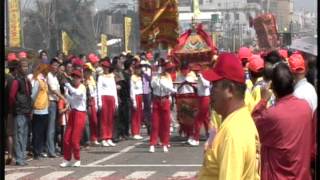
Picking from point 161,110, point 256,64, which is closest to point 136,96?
point 161,110

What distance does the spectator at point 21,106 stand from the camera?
1305 cm

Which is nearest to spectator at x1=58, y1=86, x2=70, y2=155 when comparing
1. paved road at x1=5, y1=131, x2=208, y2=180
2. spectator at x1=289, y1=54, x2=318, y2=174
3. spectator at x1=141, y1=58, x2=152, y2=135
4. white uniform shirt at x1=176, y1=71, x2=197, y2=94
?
paved road at x1=5, y1=131, x2=208, y2=180

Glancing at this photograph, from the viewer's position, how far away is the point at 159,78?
1525 centimetres

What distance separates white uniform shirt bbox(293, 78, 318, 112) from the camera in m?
6.13

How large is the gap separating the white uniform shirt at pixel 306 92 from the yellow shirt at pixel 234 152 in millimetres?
1932

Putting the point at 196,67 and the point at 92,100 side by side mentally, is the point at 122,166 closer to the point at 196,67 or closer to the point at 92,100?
the point at 92,100

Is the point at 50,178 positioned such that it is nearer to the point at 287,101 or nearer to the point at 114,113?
the point at 114,113

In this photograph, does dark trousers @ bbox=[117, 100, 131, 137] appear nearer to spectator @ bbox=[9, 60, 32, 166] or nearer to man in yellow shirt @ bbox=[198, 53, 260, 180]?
spectator @ bbox=[9, 60, 32, 166]

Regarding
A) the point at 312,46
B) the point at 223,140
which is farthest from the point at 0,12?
the point at 312,46

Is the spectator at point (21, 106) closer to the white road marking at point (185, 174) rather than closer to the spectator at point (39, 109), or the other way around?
the spectator at point (39, 109)

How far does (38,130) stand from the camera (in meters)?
14.1

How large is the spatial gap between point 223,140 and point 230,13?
Result: 7730cm

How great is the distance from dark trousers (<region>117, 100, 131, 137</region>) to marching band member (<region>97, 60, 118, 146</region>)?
1.16 meters

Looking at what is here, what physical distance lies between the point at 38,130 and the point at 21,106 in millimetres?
1108
